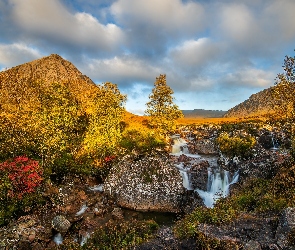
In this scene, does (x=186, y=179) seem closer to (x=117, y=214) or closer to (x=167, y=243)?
(x=117, y=214)

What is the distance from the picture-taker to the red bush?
25.4m

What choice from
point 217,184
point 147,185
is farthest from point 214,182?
point 147,185

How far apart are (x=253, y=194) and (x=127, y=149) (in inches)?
898

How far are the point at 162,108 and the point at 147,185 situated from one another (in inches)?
860

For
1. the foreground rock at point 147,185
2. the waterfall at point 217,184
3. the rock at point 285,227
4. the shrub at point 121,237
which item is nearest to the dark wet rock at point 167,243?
the shrub at point 121,237

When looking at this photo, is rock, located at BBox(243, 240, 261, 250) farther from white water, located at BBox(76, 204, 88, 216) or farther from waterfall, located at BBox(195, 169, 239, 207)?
white water, located at BBox(76, 204, 88, 216)

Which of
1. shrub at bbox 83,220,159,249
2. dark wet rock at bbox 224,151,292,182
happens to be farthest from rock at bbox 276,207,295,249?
dark wet rock at bbox 224,151,292,182

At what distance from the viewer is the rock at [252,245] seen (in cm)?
1252

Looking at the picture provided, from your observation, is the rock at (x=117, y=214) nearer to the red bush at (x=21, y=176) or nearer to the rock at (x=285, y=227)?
the red bush at (x=21, y=176)

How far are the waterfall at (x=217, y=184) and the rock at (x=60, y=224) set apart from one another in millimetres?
15161

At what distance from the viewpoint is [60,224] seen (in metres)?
24.0

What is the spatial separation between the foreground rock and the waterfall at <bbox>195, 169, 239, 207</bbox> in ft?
12.6

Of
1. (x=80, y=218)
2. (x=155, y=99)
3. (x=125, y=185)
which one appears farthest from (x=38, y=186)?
(x=155, y=99)

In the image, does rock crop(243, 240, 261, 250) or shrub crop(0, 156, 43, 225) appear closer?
rock crop(243, 240, 261, 250)
